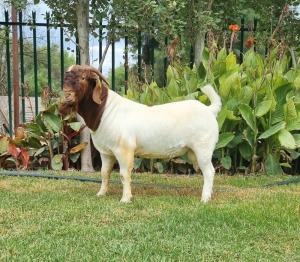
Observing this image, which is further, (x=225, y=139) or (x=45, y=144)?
(x=45, y=144)

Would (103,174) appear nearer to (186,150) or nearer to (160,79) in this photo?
(186,150)

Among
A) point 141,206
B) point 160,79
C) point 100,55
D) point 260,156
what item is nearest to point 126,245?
point 141,206

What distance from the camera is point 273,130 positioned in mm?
6348

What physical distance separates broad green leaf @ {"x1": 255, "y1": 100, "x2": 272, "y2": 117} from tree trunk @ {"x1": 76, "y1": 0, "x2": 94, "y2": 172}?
2432 mm

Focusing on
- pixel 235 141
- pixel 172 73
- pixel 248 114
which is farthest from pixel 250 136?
pixel 172 73

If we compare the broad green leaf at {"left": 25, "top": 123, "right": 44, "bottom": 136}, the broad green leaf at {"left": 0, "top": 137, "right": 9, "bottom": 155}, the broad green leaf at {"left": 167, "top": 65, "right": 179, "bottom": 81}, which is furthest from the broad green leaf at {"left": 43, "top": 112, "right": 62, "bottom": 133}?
the broad green leaf at {"left": 167, "top": 65, "right": 179, "bottom": 81}

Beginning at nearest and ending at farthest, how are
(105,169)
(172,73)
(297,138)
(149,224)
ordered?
(149,224), (105,169), (297,138), (172,73)

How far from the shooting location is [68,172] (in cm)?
662

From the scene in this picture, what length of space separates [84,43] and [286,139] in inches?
125

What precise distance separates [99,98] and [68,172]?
2.27 m

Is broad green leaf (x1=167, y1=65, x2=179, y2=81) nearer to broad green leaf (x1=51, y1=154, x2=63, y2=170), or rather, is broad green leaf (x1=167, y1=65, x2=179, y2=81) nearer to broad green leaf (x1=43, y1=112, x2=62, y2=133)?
broad green leaf (x1=43, y1=112, x2=62, y2=133)

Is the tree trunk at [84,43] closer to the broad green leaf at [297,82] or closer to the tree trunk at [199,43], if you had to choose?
the tree trunk at [199,43]

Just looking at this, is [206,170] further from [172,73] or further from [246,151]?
[172,73]

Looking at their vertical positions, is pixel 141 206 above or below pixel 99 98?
below
